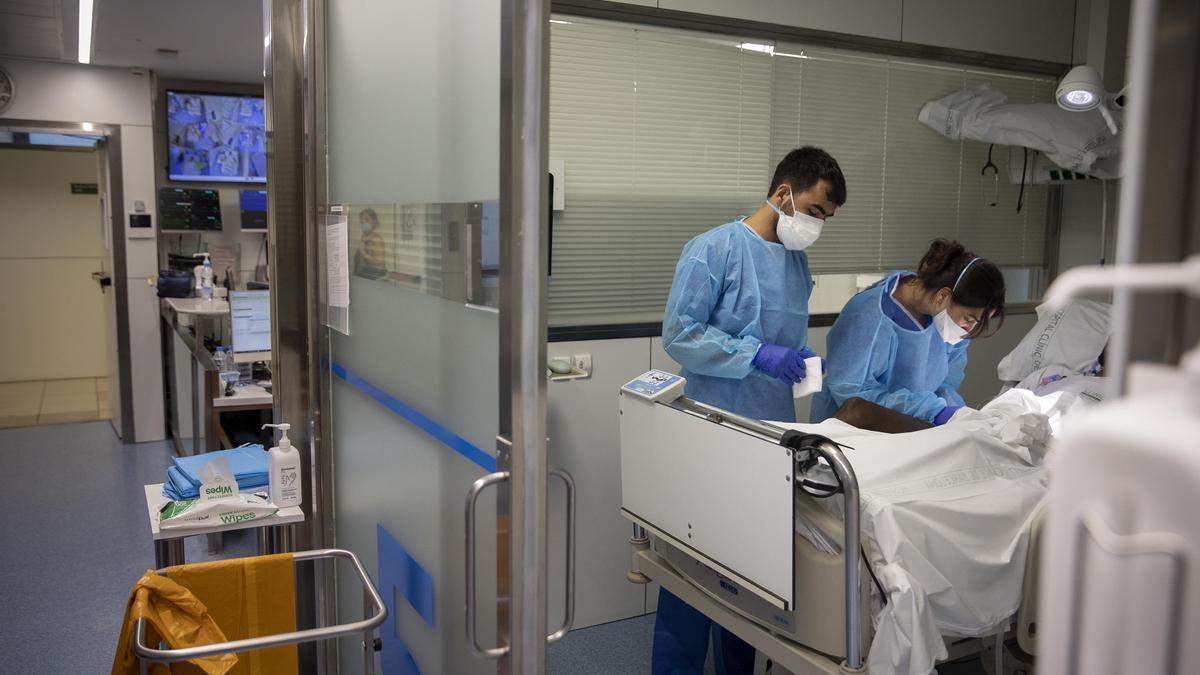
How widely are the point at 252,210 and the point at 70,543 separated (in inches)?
118

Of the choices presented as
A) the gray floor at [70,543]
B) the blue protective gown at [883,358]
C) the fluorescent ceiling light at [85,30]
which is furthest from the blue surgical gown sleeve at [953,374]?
the fluorescent ceiling light at [85,30]

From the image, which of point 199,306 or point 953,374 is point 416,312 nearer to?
point 953,374

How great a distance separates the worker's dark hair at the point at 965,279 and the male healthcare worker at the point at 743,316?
383 mm

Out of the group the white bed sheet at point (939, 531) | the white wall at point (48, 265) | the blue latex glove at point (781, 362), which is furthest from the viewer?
the white wall at point (48, 265)

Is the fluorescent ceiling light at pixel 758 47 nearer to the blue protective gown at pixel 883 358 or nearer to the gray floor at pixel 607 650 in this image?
the blue protective gown at pixel 883 358

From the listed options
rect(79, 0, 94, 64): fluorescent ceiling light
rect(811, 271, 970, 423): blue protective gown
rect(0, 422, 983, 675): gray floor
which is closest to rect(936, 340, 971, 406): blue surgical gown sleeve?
rect(811, 271, 970, 423): blue protective gown

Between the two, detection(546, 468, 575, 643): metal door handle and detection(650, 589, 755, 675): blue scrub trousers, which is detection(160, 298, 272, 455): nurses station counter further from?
detection(546, 468, 575, 643): metal door handle

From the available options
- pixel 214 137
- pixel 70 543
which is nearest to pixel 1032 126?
pixel 70 543

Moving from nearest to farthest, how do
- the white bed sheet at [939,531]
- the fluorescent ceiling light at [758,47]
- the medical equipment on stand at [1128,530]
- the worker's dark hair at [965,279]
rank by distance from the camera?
1. the medical equipment on stand at [1128,530]
2. the white bed sheet at [939,531]
3. the worker's dark hair at [965,279]
4. the fluorescent ceiling light at [758,47]

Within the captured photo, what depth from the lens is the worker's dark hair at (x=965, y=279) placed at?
2.72 meters

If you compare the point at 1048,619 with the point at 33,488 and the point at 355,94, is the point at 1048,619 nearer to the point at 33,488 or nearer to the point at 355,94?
the point at 355,94

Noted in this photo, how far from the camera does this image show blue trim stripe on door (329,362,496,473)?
5.23ft

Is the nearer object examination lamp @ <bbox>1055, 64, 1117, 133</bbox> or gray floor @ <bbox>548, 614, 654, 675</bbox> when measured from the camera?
gray floor @ <bbox>548, 614, 654, 675</bbox>

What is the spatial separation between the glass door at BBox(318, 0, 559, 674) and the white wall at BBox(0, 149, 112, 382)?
7.08 m
